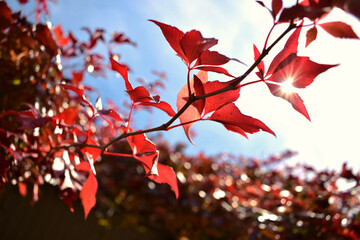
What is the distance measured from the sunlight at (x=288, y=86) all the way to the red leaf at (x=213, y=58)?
13 centimetres

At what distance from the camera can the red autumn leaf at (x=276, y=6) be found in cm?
56

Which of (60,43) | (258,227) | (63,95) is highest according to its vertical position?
(60,43)

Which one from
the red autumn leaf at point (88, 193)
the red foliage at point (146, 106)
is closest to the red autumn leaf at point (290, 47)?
the red foliage at point (146, 106)

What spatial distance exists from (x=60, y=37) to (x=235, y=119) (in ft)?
5.66

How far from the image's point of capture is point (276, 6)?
57 cm

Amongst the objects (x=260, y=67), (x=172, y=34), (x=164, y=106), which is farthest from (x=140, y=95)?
(x=260, y=67)

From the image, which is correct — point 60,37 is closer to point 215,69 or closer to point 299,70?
point 215,69

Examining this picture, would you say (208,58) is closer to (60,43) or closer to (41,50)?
(41,50)

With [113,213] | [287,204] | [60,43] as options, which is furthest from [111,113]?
[113,213]

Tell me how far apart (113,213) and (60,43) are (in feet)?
7.47

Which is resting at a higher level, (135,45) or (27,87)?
(135,45)

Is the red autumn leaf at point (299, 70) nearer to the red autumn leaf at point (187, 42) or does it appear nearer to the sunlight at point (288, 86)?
the sunlight at point (288, 86)

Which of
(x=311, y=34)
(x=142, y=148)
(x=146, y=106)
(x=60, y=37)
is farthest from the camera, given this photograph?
(x=60, y=37)

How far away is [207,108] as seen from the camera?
2.35 feet
